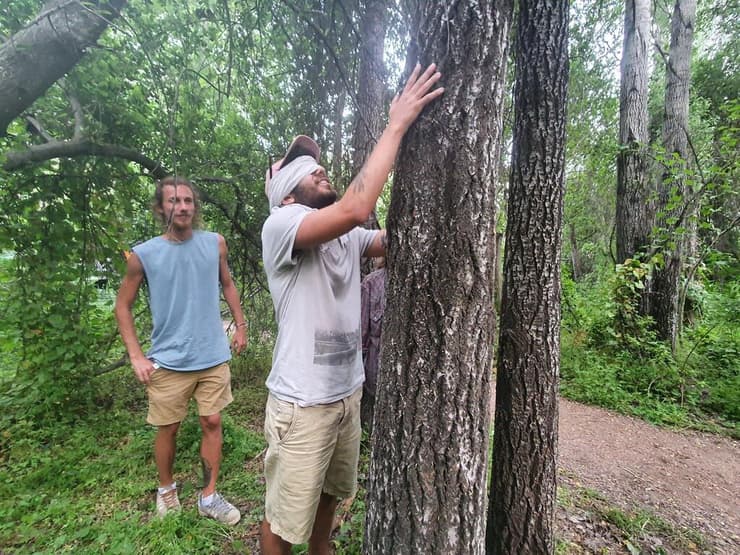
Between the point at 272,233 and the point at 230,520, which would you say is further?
the point at 230,520

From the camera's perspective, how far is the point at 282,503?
4.99ft

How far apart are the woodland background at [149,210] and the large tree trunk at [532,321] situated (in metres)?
0.12

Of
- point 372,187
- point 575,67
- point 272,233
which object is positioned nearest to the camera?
point 372,187

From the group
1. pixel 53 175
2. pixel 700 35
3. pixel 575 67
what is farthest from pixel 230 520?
pixel 700 35

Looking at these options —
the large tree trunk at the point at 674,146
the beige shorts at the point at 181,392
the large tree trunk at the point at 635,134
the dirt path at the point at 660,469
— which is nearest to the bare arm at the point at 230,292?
the beige shorts at the point at 181,392

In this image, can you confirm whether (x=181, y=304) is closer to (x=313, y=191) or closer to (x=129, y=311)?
(x=129, y=311)

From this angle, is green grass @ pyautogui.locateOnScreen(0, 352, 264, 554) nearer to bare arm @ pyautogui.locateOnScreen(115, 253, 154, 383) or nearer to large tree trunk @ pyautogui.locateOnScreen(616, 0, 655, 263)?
bare arm @ pyautogui.locateOnScreen(115, 253, 154, 383)

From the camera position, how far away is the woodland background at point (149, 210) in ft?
7.27

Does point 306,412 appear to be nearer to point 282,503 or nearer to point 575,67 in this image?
point 282,503

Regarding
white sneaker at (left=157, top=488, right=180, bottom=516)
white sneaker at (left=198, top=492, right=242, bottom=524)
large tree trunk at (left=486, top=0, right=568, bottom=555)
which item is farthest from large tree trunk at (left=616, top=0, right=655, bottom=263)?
white sneaker at (left=157, top=488, right=180, bottom=516)

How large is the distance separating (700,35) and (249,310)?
1369 cm

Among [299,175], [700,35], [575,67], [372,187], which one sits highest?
[700,35]

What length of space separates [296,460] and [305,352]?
0.46 m

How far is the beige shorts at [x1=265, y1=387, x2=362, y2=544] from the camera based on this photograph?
4.91ft
